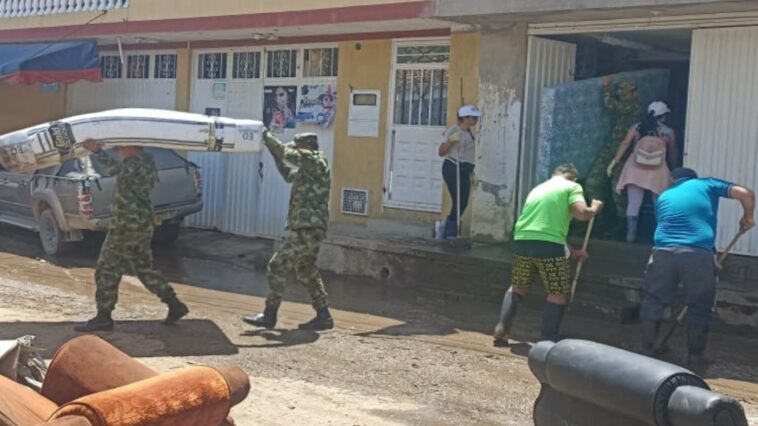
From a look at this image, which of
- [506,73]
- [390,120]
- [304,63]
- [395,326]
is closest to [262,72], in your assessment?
[304,63]

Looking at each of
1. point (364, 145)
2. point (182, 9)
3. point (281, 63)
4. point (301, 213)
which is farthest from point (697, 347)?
point (182, 9)

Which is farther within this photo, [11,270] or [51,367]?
[11,270]

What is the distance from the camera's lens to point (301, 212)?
340 inches

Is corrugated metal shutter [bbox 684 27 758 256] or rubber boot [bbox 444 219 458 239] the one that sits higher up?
corrugated metal shutter [bbox 684 27 758 256]

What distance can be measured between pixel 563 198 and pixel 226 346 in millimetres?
3064

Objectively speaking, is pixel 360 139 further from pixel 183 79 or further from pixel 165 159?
pixel 183 79

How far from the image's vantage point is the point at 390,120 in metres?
13.0

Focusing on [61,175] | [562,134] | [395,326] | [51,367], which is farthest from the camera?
[61,175]

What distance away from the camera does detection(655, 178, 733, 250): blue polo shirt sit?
748 cm

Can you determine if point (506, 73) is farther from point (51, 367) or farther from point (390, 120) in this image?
point (51, 367)

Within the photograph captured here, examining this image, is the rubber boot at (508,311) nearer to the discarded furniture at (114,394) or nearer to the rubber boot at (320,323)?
the rubber boot at (320,323)

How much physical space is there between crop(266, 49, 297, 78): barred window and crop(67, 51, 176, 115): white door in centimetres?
230

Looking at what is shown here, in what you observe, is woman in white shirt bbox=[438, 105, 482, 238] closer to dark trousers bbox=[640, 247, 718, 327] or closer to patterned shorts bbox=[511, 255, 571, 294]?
patterned shorts bbox=[511, 255, 571, 294]

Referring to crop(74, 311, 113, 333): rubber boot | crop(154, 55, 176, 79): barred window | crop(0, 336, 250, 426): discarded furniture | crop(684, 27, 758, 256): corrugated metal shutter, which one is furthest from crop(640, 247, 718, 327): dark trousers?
crop(154, 55, 176, 79): barred window
